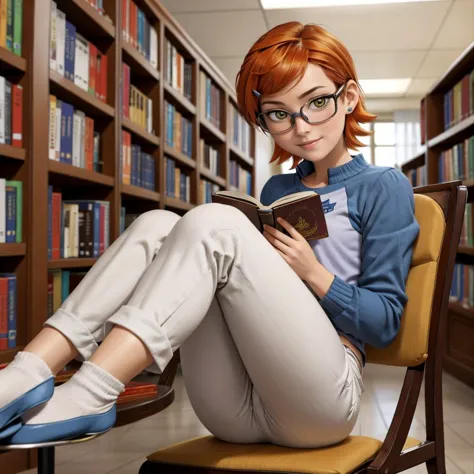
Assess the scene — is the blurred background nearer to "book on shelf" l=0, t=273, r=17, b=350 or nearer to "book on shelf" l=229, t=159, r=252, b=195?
"book on shelf" l=229, t=159, r=252, b=195

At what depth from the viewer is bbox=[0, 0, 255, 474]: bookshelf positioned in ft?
7.13

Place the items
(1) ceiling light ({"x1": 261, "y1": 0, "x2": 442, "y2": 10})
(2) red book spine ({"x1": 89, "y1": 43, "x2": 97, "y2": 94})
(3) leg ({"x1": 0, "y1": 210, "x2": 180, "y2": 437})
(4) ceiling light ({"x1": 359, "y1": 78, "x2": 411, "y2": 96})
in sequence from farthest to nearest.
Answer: (4) ceiling light ({"x1": 359, "y1": 78, "x2": 411, "y2": 96}), (1) ceiling light ({"x1": 261, "y1": 0, "x2": 442, "y2": 10}), (2) red book spine ({"x1": 89, "y1": 43, "x2": 97, "y2": 94}), (3) leg ({"x1": 0, "y1": 210, "x2": 180, "y2": 437})

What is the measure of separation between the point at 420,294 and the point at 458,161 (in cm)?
275

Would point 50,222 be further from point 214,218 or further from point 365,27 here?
point 365,27

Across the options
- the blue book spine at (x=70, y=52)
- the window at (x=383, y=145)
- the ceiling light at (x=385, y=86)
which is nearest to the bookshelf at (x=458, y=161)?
the blue book spine at (x=70, y=52)

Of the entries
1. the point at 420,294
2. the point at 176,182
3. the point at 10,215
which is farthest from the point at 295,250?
the point at 176,182

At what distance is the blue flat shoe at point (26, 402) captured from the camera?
84 cm

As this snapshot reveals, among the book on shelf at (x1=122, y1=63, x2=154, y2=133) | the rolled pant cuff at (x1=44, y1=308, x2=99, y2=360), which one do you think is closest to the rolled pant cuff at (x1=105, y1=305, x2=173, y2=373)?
the rolled pant cuff at (x1=44, y1=308, x2=99, y2=360)

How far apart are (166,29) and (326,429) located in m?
3.04

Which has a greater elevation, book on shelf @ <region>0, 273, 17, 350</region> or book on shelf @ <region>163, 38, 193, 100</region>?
book on shelf @ <region>163, 38, 193, 100</region>

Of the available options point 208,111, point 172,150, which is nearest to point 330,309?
point 172,150

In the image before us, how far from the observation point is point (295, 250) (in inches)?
45.5

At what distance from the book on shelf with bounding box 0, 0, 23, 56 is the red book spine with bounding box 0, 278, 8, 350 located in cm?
74

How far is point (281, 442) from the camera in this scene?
113 centimetres
